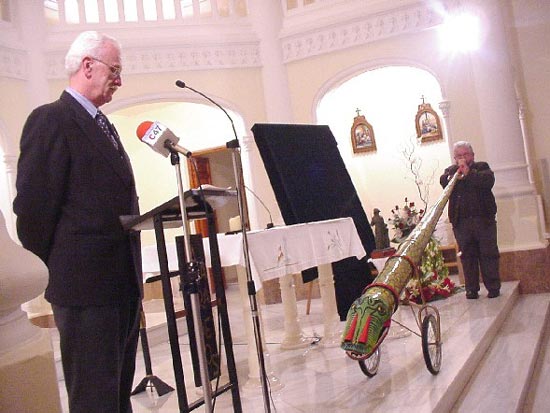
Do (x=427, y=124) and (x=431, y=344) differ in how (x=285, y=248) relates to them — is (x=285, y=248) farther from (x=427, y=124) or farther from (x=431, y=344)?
(x=427, y=124)

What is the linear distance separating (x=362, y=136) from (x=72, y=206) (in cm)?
936

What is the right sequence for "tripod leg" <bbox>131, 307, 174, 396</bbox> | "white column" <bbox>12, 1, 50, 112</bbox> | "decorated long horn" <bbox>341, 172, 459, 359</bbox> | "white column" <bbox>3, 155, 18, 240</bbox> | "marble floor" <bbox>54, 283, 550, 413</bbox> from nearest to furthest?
"decorated long horn" <bbox>341, 172, 459, 359</bbox>
"marble floor" <bbox>54, 283, 550, 413</bbox>
"tripod leg" <bbox>131, 307, 174, 396</bbox>
"white column" <bbox>3, 155, 18, 240</bbox>
"white column" <bbox>12, 1, 50, 112</bbox>

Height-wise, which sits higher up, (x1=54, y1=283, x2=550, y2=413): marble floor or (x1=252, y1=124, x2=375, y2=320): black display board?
(x1=252, y1=124, x2=375, y2=320): black display board

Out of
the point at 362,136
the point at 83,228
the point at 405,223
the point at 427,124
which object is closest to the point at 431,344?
the point at 83,228

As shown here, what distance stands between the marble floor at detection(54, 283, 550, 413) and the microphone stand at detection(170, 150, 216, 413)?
44 centimetres

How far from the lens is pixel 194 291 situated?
2.31 meters

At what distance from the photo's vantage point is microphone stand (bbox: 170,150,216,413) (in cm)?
A: 223

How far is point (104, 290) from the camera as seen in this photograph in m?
2.14

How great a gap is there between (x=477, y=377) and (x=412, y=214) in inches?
142

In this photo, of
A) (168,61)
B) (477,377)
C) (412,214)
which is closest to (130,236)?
(477,377)

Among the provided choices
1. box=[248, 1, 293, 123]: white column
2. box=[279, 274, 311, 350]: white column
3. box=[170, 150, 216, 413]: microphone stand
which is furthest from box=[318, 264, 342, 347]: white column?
box=[248, 1, 293, 123]: white column

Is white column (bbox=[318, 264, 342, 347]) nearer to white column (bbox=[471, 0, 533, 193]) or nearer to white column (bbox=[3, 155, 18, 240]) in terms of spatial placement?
white column (bbox=[471, 0, 533, 193])

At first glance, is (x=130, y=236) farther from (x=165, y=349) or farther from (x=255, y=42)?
(x=255, y=42)

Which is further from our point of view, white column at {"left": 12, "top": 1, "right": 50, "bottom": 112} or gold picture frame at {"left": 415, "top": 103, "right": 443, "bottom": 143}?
gold picture frame at {"left": 415, "top": 103, "right": 443, "bottom": 143}
